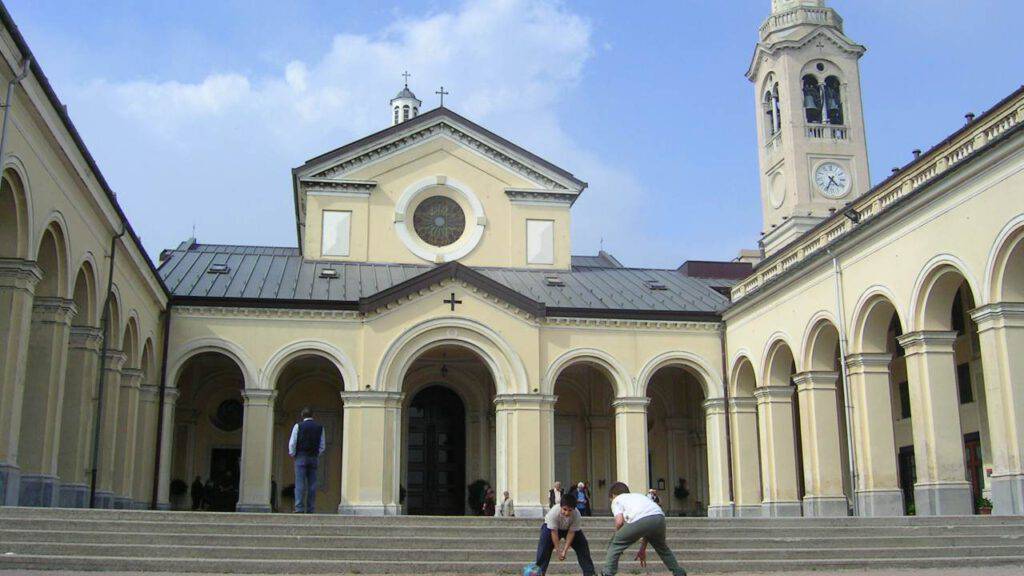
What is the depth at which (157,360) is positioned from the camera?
2973 cm

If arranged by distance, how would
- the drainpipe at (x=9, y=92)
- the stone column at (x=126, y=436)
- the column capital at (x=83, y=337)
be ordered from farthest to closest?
the stone column at (x=126, y=436) → the column capital at (x=83, y=337) → the drainpipe at (x=9, y=92)

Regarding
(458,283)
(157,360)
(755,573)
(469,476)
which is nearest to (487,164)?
(458,283)

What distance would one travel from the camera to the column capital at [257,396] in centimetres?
2994

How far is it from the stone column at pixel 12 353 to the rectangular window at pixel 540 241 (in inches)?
761

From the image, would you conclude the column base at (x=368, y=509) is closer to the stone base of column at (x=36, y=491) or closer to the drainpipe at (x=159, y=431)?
the drainpipe at (x=159, y=431)

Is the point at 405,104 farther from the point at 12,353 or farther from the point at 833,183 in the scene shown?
the point at 12,353

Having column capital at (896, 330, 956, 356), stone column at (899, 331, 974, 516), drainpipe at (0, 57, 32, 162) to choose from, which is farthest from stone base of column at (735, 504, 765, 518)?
drainpipe at (0, 57, 32, 162)

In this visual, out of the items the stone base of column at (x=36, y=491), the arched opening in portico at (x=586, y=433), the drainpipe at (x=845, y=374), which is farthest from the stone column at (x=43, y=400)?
the arched opening in portico at (x=586, y=433)

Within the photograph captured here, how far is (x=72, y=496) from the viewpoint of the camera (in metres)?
22.8

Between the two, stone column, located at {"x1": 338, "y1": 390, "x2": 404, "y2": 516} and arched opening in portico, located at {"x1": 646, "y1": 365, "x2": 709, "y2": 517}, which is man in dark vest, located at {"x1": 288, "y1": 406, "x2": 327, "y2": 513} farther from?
arched opening in portico, located at {"x1": 646, "y1": 365, "x2": 709, "y2": 517}

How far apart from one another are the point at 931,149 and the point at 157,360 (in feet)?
67.6

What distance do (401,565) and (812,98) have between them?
42.0m

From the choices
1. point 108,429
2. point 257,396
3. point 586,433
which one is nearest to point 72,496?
point 108,429

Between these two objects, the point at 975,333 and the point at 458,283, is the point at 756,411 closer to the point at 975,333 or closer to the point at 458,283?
the point at 975,333
